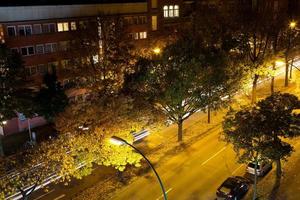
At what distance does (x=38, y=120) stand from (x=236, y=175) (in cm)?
2711

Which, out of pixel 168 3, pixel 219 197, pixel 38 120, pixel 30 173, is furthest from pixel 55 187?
pixel 168 3

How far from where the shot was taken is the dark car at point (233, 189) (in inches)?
1140

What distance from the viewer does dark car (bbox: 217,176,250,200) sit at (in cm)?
2895

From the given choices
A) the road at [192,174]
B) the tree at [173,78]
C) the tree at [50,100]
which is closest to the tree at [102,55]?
the tree at [50,100]

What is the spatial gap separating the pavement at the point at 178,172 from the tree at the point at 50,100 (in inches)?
450

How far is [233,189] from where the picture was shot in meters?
29.2

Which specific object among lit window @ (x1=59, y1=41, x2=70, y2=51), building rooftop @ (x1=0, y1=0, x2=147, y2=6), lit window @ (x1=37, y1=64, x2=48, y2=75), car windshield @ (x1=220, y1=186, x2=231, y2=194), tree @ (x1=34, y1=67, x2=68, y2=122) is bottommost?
car windshield @ (x1=220, y1=186, x2=231, y2=194)

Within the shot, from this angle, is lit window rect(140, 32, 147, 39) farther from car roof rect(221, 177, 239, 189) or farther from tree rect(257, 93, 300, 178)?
car roof rect(221, 177, 239, 189)

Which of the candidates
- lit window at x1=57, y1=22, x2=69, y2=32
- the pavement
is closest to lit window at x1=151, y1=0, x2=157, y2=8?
lit window at x1=57, y1=22, x2=69, y2=32

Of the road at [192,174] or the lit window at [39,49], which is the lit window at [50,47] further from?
the road at [192,174]

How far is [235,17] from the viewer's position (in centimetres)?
5434

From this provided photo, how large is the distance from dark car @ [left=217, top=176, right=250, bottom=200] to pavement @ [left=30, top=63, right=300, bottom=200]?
163 cm

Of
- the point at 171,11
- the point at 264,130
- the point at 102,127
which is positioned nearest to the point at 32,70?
the point at 102,127

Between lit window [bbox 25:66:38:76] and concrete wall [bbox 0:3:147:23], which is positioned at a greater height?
concrete wall [bbox 0:3:147:23]
